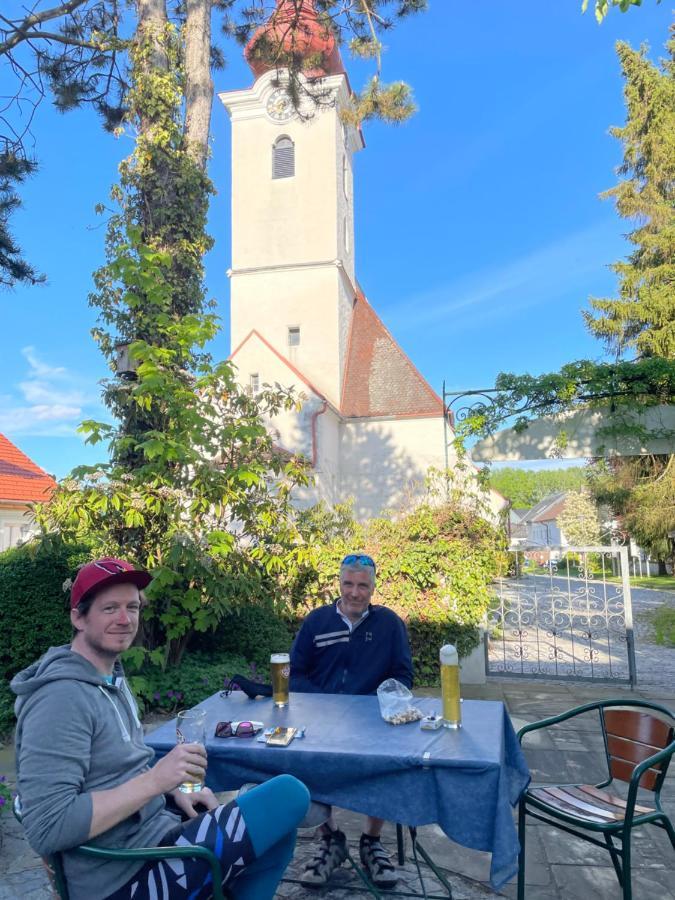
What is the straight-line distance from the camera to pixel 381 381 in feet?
68.5

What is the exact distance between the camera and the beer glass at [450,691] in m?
2.62

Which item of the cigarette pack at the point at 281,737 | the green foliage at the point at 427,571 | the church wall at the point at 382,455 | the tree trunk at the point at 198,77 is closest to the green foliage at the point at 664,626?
the green foliage at the point at 427,571

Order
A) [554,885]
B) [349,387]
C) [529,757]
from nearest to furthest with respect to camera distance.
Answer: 1. [554,885]
2. [529,757]
3. [349,387]

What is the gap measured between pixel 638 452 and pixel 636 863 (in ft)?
20.2

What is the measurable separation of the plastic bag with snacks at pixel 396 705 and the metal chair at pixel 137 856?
106 centimetres

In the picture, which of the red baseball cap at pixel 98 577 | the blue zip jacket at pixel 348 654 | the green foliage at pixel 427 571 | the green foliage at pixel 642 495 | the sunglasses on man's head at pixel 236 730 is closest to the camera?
the red baseball cap at pixel 98 577

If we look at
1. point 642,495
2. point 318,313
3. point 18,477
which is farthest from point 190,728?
point 318,313

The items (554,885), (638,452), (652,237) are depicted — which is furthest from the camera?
(652,237)

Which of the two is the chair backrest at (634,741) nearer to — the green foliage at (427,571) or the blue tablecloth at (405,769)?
the blue tablecloth at (405,769)

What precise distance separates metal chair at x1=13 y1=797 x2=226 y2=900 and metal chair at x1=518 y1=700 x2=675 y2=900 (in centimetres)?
148

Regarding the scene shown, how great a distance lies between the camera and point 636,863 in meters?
3.27

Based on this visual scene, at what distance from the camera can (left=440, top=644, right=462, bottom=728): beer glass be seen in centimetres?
262

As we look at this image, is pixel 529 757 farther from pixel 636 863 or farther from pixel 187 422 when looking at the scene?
pixel 187 422

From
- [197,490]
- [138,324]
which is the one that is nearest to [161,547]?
[197,490]
